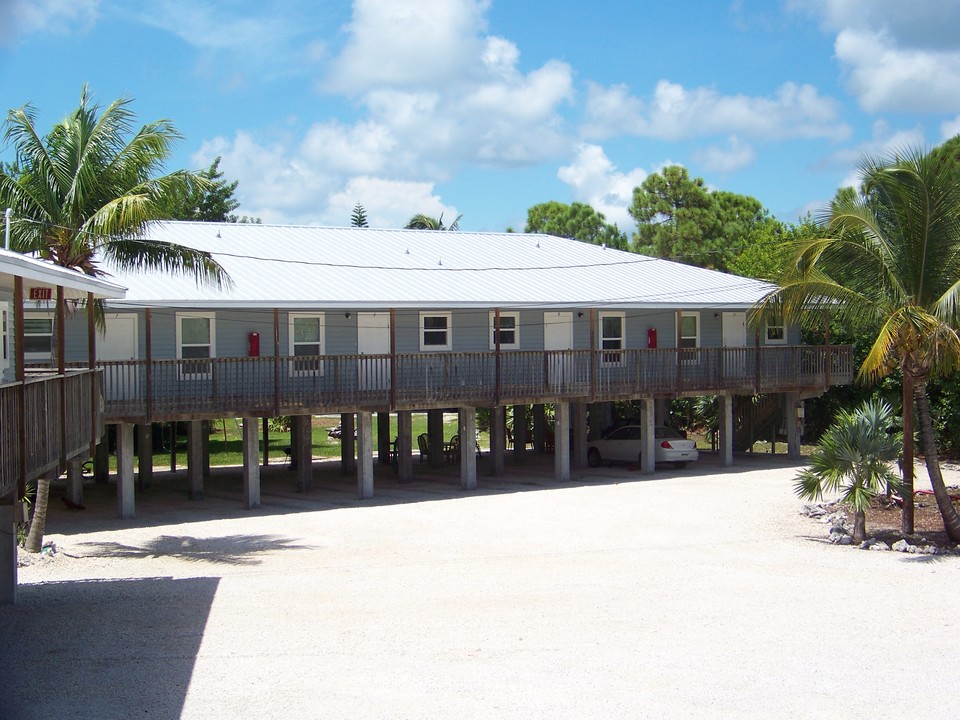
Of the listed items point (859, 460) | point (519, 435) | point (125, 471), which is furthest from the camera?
point (519, 435)

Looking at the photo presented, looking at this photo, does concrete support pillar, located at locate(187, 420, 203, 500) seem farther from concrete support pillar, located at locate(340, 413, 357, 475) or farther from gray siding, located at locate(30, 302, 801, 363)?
concrete support pillar, located at locate(340, 413, 357, 475)

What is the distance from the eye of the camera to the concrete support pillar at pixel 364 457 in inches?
1006

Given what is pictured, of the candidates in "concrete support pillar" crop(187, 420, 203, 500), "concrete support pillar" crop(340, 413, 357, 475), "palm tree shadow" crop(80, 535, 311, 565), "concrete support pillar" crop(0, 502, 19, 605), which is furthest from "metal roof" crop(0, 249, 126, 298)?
"concrete support pillar" crop(340, 413, 357, 475)

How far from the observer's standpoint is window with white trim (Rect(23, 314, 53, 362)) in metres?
22.7

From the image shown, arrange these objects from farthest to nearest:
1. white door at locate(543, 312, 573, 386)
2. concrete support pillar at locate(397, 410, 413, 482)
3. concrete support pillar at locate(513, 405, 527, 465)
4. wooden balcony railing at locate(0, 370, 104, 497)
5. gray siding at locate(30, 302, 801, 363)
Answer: concrete support pillar at locate(513, 405, 527, 465), white door at locate(543, 312, 573, 386), concrete support pillar at locate(397, 410, 413, 482), gray siding at locate(30, 302, 801, 363), wooden balcony railing at locate(0, 370, 104, 497)

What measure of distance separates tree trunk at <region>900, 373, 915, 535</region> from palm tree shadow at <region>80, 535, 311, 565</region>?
10944mm

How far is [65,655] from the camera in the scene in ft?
38.6

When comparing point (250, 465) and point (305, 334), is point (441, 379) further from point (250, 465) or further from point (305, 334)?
point (250, 465)

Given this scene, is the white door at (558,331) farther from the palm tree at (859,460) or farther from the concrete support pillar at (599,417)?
the palm tree at (859,460)

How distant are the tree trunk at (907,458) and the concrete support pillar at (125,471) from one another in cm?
1560

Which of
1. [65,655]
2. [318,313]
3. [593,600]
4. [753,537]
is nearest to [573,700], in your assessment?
[593,600]

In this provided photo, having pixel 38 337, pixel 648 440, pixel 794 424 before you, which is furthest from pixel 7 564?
pixel 794 424

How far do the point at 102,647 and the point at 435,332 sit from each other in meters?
17.0

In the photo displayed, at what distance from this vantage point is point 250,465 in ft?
81.0
